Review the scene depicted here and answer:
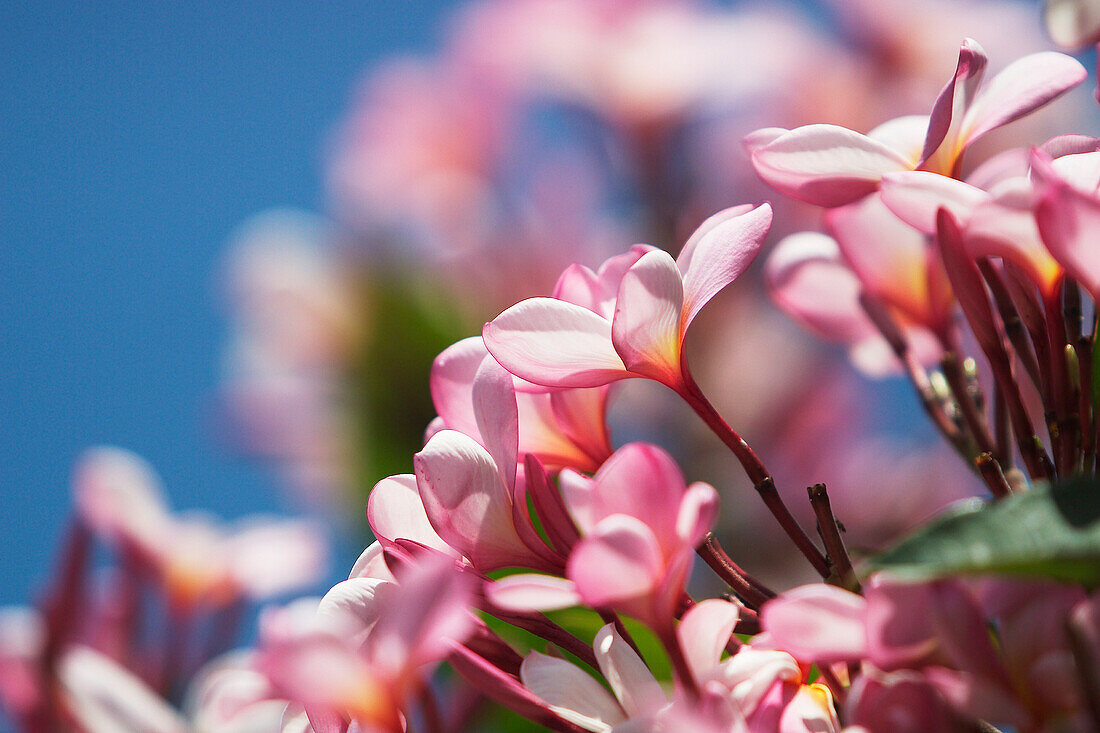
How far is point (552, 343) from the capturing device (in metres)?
0.28

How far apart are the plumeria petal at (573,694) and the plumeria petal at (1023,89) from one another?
0.20 m

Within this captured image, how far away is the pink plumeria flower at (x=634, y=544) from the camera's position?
0.23 m

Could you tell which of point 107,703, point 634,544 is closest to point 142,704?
point 107,703

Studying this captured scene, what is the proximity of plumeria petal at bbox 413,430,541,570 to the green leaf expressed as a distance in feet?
0.36

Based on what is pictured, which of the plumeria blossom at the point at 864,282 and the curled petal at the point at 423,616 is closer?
the curled petal at the point at 423,616

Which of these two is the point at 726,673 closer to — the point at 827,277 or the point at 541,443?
the point at 541,443

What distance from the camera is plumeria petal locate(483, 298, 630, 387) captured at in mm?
→ 277

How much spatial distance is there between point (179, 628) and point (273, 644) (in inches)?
20.3

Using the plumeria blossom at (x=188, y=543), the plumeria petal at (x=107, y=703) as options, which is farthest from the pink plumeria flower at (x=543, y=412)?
the plumeria blossom at (x=188, y=543)

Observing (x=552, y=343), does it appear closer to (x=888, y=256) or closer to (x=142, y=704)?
(x=888, y=256)

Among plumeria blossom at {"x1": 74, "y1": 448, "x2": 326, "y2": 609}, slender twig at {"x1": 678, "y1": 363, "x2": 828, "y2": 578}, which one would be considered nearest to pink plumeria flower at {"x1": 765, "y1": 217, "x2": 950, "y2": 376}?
slender twig at {"x1": 678, "y1": 363, "x2": 828, "y2": 578}

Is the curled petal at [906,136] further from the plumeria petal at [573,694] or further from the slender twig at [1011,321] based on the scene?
the plumeria petal at [573,694]

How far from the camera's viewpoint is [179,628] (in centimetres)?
70

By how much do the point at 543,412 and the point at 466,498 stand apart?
0.07 metres
